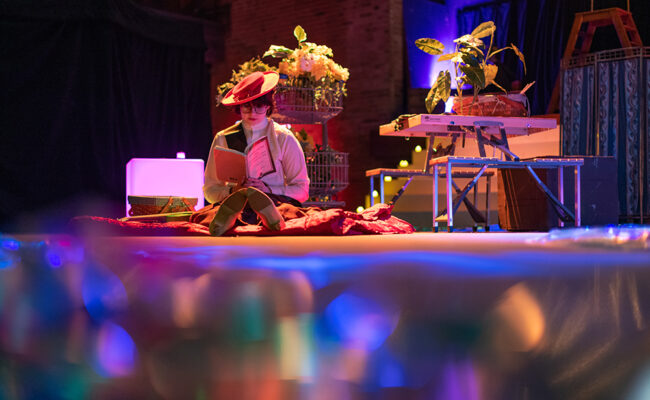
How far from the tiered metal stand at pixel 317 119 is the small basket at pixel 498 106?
889 mm

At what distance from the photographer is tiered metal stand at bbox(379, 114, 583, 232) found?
12.2ft

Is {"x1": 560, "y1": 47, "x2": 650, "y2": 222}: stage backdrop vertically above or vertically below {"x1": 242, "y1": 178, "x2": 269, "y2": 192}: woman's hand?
above

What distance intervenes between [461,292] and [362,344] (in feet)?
0.64

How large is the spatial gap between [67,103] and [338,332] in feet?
26.3

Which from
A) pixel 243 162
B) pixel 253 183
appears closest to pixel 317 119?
pixel 243 162

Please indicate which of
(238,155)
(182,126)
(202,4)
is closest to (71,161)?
(182,126)

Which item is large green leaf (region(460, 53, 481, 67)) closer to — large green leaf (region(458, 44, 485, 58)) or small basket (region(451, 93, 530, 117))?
large green leaf (region(458, 44, 485, 58))

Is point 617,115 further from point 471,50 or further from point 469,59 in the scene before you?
point 469,59

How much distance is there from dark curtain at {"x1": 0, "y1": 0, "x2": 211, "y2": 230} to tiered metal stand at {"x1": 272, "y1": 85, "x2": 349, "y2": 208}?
177 inches

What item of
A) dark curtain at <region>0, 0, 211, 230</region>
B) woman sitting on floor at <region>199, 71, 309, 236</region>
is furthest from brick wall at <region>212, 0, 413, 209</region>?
woman sitting on floor at <region>199, 71, 309, 236</region>

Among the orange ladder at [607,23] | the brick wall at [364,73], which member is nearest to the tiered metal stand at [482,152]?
the orange ladder at [607,23]

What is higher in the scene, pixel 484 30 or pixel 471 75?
pixel 484 30

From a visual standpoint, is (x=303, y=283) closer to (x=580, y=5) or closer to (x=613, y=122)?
(x=613, y=122)

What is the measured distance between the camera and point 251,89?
350 centimetres
